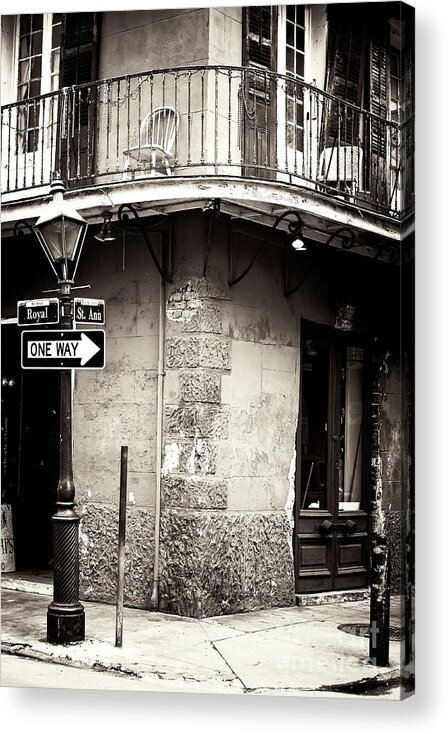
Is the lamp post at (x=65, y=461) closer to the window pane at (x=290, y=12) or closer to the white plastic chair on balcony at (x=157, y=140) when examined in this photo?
the white plastic chair on balcony at (x=157, y=140)

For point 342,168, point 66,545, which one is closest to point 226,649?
point 66,545

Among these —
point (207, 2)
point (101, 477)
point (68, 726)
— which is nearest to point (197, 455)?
point (101, 477)

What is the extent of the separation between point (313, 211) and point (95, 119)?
1278 mm

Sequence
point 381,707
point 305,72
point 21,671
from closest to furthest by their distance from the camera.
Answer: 1. point 381,707
2. point 21,671
3. point 305,72

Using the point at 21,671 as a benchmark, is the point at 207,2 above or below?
above

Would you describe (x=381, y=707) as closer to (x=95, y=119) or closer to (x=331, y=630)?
(x=331, y=630)

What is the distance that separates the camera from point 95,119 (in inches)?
231

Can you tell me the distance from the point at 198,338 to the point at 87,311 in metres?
0.75

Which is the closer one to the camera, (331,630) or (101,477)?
(331,630)

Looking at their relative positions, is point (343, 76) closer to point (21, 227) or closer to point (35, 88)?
point (35, 88)

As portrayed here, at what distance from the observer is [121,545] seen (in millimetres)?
5734

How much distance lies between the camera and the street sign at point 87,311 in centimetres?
564

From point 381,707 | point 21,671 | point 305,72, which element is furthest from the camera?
point 305,72

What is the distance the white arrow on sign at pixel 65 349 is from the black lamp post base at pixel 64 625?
4.25 ft
